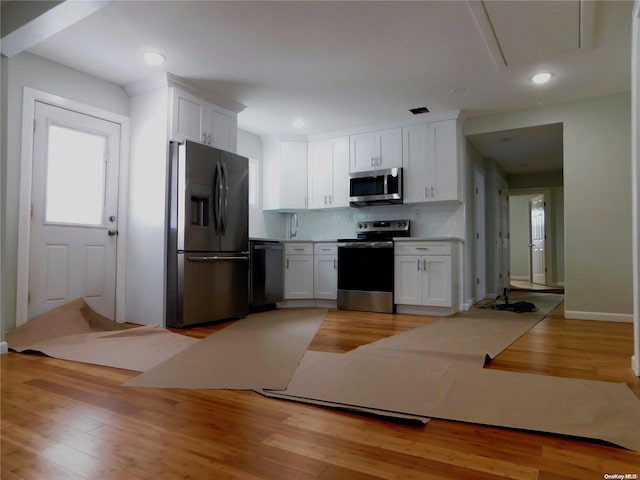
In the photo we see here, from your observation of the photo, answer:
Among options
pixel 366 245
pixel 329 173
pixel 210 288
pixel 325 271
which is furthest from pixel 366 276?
pixel 210 288

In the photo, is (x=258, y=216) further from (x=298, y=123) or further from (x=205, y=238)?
(x=205, y=238)

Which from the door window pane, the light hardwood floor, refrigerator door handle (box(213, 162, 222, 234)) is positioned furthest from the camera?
refrigerator door handle (box(213, 162, 222, 234))

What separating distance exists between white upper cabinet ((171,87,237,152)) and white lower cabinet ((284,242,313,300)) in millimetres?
1485

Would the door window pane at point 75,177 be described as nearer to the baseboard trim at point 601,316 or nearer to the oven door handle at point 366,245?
the oven door handle at point 366,245

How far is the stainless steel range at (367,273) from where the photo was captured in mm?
4707

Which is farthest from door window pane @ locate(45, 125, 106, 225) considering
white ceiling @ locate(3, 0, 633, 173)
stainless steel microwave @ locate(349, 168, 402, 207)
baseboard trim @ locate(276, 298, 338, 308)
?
stainless steel microwave @ locate(349, 168, 402, 207)

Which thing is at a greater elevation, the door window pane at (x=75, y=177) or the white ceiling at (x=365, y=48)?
the white ceiling at (x=365, y=48)

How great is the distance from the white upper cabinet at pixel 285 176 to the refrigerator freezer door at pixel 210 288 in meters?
1.48

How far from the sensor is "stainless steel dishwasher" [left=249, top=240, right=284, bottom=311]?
15.1 feet

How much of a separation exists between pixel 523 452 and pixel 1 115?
3.49 m

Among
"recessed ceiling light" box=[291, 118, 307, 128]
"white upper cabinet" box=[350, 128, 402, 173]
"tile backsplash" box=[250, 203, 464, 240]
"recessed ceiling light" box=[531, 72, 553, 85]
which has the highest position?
"recessed ceiling light" box=[531, 72, 553, 85]

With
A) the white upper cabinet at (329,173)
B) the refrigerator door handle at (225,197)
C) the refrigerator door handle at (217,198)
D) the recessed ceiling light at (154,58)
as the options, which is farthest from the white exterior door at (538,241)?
the recessed ceiling light at (154,58)

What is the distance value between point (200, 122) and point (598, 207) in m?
4.23

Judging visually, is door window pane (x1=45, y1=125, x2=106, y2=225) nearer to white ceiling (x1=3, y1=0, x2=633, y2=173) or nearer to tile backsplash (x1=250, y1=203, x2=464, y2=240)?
white ceiling (x1=3, y1=0, x2=633, y2=173)
